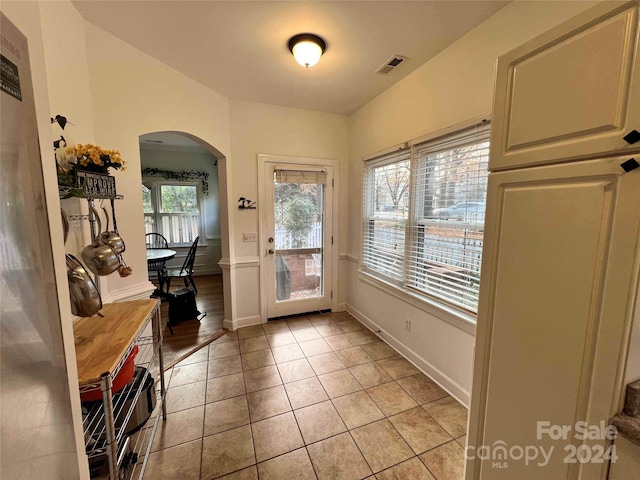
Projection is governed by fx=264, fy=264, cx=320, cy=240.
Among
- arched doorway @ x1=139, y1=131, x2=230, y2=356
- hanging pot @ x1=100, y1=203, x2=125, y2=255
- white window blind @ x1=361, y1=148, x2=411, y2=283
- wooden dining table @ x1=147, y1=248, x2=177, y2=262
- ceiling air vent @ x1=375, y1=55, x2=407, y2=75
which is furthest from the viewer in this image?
arched doorway @ x1=139, y1=131, x2=230, y2=356

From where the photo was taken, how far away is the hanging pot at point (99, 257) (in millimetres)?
1428

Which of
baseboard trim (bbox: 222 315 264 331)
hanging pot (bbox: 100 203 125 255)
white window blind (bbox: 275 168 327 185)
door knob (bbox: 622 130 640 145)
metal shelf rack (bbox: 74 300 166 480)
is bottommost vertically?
baseboard trim (bbox: 222 315 264 331)

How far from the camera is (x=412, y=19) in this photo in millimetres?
1724

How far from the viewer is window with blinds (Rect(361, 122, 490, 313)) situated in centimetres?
185

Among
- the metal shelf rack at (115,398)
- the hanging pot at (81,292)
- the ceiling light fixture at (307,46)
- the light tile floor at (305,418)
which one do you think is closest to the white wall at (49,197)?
the metal shelf rack at (115,398)

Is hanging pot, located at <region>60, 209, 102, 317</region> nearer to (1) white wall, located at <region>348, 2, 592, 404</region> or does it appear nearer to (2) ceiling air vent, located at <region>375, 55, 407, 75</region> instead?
A: (1) white wall, located at <region>348, 2, 592, 404</region>

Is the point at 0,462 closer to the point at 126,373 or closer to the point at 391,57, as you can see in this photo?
the point at 126,373

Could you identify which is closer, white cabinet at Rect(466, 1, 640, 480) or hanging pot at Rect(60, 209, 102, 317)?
white cabinet at Rect(466, 1, 640, 480)

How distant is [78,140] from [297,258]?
239 cm

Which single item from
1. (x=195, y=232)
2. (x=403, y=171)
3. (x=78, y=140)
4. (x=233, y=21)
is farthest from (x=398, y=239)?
(x=195, y=232)

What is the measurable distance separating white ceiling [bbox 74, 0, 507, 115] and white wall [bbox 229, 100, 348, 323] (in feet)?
1.65

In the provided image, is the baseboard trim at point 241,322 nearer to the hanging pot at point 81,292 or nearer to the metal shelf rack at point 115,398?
the metal shelf rack at point 115,398

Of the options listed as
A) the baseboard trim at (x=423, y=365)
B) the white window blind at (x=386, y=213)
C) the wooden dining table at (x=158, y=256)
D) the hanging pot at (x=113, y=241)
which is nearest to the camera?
the hanging pot at (x=113, y=241)

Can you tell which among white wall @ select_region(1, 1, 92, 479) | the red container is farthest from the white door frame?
white wall @ select_region(1, 1, 92, 479)
